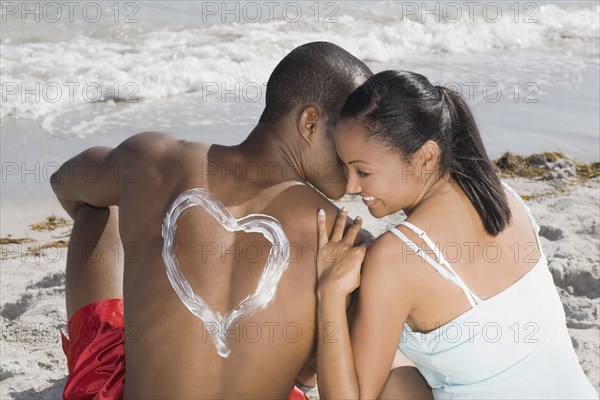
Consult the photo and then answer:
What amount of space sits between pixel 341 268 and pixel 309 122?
19.4 inches

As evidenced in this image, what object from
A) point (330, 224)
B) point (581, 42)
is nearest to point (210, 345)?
point (330, 224)

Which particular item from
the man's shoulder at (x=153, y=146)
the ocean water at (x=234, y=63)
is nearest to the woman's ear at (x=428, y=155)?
the man's shoulder at (x=153, y=146)

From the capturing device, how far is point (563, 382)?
242 centimetres

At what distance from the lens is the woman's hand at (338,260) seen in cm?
227

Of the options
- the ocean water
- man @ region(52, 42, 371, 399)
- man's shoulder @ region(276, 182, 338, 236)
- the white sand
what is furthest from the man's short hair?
the ocean water

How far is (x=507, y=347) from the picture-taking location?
236 cm

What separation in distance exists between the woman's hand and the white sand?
4.53 feet

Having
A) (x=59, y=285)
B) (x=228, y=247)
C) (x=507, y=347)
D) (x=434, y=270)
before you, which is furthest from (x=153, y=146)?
(x=59, y=285)

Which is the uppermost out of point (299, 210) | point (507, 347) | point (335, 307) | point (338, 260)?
point (299, 210)

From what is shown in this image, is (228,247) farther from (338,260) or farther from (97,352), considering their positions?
(97,352)

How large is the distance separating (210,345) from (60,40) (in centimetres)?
662

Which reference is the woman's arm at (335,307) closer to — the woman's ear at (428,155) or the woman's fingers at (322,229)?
the woman's fingers at (322,229)

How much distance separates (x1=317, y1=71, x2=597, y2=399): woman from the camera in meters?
2.28

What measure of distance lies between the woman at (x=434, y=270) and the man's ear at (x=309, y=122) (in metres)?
0.16
